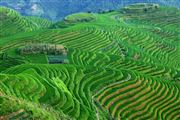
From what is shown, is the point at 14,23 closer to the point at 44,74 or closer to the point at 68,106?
the point at 44,74

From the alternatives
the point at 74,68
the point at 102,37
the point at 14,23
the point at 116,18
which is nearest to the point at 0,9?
the point at 14,23

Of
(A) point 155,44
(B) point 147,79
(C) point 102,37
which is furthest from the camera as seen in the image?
(A) point 155,44

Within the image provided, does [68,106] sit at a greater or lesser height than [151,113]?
greater

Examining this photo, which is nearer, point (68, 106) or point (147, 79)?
point (68, 106)

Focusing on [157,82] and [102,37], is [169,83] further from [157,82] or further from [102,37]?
[102,37]

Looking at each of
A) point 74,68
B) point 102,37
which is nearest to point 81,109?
point 74,68

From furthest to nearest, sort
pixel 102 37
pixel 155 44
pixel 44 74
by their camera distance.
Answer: pixel 155 44 < pixel 102 37 < pixel 44 74
